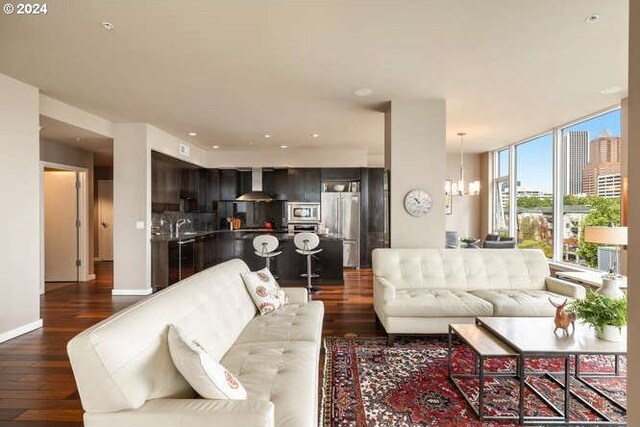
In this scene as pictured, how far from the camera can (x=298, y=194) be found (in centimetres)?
853

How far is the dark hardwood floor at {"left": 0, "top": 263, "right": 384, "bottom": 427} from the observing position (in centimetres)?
242

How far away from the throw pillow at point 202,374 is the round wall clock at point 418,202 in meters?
3.51

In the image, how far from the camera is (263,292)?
3127mm

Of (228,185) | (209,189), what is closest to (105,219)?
(209,189)

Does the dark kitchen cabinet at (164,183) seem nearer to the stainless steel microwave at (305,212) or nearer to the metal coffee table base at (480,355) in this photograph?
the stainless steel microwave at (305,212)

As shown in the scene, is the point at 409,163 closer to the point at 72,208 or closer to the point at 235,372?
the point at 235,372

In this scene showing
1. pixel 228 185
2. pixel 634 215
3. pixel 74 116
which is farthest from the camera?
pixel 228 185

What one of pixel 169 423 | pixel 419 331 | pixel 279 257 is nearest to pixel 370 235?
pixel 279 257

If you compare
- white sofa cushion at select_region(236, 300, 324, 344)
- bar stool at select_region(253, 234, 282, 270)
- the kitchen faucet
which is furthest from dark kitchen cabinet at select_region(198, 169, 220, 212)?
white sofa cushion at select_region(236, 300, 324, 344)

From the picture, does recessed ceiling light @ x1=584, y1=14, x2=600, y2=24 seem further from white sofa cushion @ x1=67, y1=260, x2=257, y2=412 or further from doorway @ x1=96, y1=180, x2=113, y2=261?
doorway @ x1=96, y1=180, x2=113, y2=261

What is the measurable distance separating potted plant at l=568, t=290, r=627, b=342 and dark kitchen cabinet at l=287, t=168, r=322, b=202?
20.8ft

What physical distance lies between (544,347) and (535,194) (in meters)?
5.40

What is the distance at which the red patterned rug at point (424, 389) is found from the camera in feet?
7.59

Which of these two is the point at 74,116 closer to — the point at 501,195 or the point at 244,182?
the point at 244,182
